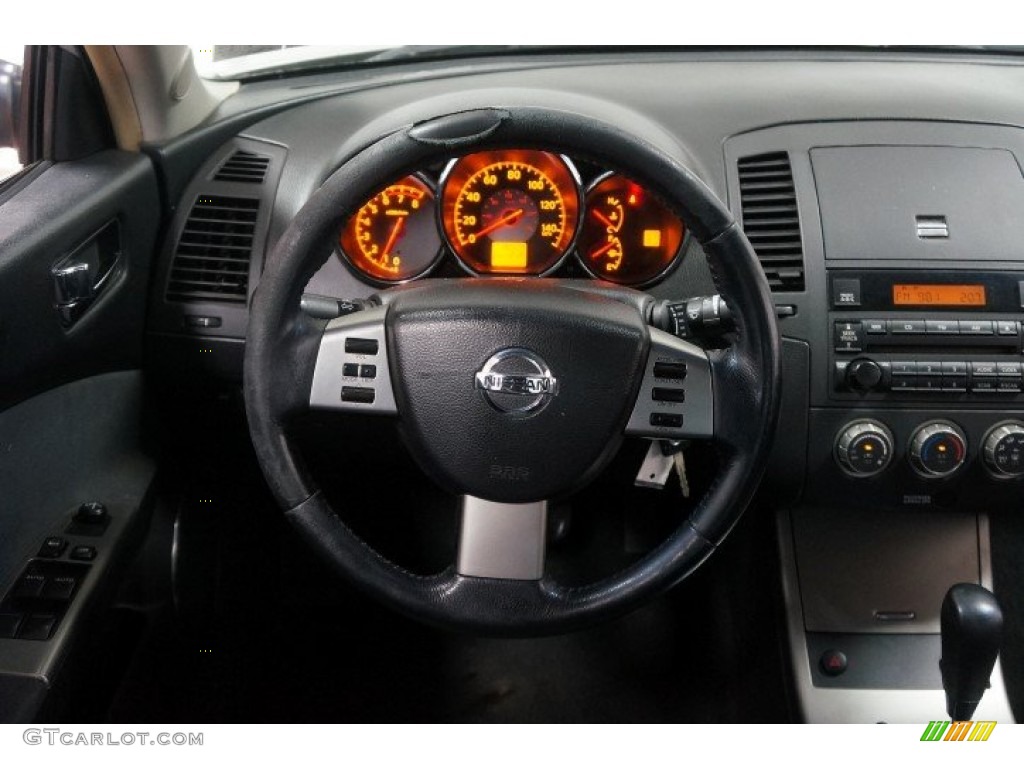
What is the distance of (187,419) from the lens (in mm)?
1959

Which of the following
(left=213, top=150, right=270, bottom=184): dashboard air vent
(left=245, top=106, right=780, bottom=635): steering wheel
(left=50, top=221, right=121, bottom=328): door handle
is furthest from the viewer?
(left=213, top=150, right=270, bottom=184): dashboard air vent

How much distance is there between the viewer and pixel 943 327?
69.2 inches

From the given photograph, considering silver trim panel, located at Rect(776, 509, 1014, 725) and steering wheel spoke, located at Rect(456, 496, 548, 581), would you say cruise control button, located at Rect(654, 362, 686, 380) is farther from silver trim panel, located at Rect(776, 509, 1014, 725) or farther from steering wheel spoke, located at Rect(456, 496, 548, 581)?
silver trim panel, located at Rect(776, 509, 1014, 725)

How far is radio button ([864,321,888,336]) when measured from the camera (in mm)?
1771

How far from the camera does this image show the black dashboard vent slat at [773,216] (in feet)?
5.86

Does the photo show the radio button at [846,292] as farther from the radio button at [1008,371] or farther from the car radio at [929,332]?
the radio button at [1008,371]

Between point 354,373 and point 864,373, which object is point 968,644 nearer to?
point 864,373

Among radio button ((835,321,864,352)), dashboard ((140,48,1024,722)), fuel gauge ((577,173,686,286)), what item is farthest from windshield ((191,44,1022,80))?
radio button ((835,321,864,352))

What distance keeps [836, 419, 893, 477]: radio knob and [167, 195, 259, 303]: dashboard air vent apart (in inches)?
40.1

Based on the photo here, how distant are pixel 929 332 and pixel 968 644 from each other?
493mm

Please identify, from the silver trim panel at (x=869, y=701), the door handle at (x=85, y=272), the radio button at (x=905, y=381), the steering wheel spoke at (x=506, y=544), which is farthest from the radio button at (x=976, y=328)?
the door handle at (x=85, y=272)

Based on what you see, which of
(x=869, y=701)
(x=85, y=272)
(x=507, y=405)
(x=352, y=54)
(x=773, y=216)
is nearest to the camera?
(x=507, y=405)

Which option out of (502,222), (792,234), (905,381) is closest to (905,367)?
(905,381)
